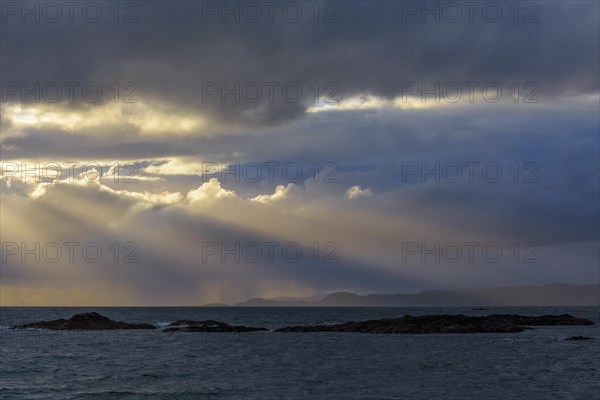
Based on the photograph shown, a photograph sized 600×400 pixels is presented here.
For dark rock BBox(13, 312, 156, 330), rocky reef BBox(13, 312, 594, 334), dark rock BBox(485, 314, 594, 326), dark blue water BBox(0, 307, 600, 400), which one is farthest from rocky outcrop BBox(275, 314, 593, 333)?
dark rock BBox(13, 312, 156, 330)

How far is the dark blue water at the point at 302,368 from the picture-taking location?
1729 inches

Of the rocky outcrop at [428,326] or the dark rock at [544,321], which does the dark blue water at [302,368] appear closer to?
the rocky outcrop at [428,326]

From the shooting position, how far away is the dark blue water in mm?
43906

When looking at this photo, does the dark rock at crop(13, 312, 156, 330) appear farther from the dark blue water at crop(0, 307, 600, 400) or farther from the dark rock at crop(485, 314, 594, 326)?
the dark rock at crop(485, 314, 594, 326)

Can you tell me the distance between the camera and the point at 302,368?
5747 centimetres

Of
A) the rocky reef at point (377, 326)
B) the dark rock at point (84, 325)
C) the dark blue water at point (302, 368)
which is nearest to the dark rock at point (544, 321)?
the rocky reef at point (377, 326)

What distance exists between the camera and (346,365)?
2338 inches

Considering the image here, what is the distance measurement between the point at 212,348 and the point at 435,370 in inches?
1270

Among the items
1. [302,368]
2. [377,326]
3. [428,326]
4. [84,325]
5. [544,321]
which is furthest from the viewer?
[544,321]

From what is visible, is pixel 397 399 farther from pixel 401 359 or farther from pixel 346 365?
pixel 401 359

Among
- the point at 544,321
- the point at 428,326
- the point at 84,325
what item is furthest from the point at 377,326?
the point at 84,325

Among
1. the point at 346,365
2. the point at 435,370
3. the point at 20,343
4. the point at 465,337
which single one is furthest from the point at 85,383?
the point at 465,337

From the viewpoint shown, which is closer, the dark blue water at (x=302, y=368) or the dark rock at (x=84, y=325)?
the dark blue water at (x=302, y=368)

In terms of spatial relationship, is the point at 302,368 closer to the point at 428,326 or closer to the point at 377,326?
the point at 428,326
